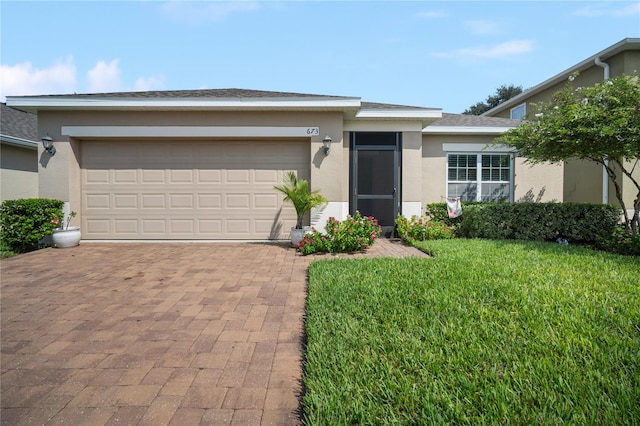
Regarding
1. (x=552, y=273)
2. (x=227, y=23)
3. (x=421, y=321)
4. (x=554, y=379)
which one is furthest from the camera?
(x=227, y=23)

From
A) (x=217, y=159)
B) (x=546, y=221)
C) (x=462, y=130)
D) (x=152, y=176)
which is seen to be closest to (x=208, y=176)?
(x=217, y=159)

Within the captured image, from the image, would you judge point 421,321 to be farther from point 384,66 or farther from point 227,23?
point 384,66

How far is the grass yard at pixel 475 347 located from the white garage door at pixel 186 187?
4656 millimetres

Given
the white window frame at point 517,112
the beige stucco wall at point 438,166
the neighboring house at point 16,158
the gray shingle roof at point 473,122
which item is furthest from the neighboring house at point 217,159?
the white window frame at point 517,112

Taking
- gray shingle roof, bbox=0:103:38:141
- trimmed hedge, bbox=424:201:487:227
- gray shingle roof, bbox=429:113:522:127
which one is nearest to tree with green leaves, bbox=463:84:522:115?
gray shingle roof, bbox=429:113:522:127

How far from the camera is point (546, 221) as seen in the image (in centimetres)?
787

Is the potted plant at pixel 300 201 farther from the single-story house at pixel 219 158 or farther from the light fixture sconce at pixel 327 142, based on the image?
the light fixture sconce at pixel 327 142

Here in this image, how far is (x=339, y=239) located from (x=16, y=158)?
36.5 feet

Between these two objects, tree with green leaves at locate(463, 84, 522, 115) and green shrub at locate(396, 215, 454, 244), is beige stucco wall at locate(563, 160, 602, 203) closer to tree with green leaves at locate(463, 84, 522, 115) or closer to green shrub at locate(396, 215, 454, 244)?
green shrub at locate(396, 215, 454, 244)

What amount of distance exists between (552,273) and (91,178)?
10287mm

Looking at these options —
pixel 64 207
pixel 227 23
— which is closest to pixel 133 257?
pixel 64 207

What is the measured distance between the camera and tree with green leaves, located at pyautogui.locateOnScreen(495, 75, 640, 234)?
19.9ft

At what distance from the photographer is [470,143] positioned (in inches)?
412

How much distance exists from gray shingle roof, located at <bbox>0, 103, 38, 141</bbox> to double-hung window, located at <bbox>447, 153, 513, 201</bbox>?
1400 cm
